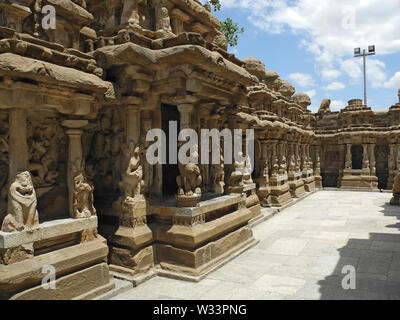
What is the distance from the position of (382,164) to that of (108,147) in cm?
1930

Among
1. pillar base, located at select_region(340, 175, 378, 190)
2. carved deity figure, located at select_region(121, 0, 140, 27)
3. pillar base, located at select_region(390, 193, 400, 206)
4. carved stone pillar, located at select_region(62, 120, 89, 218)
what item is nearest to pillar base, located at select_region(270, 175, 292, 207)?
pillar base, located at select_region(390, 193, 400, 206)

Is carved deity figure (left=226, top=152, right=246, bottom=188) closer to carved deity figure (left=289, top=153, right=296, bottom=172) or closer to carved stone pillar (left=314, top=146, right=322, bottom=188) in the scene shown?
carved deity figure (left=289, top=153, right=296, bottom=172)

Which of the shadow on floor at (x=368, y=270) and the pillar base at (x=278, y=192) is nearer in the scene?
the shadow on floor at (x=368, y=270)

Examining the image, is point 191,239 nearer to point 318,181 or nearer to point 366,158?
point 318,181

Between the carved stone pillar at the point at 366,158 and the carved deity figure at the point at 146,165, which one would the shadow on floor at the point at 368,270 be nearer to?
the carved deity figure at the point at 146,165

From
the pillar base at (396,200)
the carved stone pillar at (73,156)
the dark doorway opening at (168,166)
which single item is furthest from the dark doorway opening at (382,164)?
the carved stone pillar at (73,156)

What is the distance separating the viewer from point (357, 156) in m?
21.0

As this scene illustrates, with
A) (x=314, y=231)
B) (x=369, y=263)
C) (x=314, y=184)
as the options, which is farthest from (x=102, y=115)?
(x=314, y=184)

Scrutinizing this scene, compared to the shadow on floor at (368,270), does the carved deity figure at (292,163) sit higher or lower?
higher

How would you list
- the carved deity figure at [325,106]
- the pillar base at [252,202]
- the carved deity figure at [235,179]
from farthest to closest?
the carved deity figure at [325,106] → the pillar base at [252,202] → the carved deity figure at [235,179]

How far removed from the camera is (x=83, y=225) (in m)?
4.69

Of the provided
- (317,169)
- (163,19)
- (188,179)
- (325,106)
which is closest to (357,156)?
(317,169)

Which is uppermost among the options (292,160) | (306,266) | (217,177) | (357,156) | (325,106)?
(325,106)

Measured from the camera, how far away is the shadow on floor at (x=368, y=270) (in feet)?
15.6
